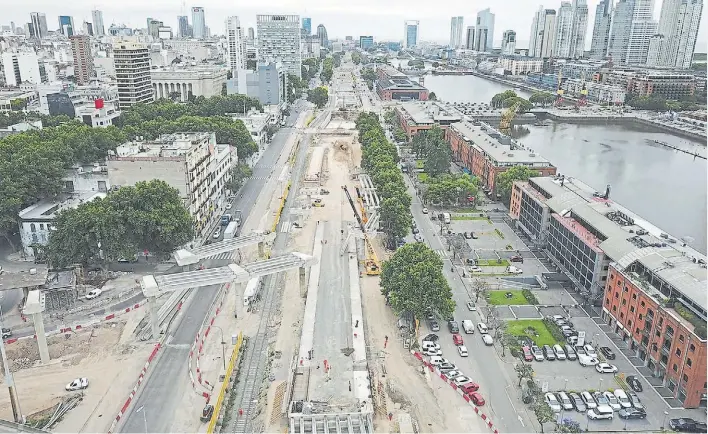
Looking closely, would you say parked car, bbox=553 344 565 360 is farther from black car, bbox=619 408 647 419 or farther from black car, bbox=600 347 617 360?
black car, bbox=619 408 647 419

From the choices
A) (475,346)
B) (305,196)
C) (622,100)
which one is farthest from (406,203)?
(622,100)

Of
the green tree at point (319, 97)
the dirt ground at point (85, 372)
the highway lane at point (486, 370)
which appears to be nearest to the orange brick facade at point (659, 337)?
the highway lane at point (486, 370)

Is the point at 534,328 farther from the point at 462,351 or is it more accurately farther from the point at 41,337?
the point at 41,337

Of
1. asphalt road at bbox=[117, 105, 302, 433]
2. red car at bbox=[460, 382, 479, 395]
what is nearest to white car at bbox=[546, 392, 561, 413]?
red car at bbox=[460, 382, 479, 395]

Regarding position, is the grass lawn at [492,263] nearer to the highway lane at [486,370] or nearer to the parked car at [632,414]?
the highway lane at [486,370]

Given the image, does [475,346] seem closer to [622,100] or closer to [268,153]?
[268,153]

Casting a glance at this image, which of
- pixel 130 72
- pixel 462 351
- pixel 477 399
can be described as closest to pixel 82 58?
pixel 130 72

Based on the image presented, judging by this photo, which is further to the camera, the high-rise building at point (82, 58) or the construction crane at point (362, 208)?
the high-rise building at point (82, 58)
